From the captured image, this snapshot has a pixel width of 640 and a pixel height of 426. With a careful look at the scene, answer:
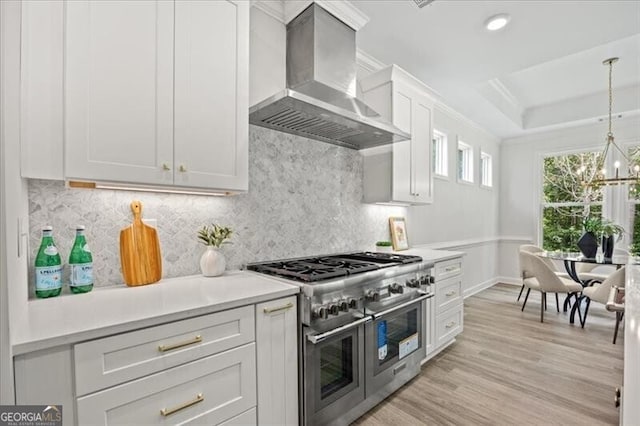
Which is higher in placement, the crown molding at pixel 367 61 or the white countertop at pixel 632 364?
the crown molding at pixel 367 61

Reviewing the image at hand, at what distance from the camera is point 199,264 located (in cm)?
189

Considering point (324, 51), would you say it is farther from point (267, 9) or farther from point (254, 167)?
point (254, 167)

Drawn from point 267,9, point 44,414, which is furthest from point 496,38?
point 44,414

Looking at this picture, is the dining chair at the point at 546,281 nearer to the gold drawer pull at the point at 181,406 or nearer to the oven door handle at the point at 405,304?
the oven door handle at the point at 405,304

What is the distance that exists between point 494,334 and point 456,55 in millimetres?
3079

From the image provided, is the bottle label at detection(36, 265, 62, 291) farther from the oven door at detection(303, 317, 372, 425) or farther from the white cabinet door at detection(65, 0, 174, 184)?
the oven door at detection(303, 317, 372, 425)

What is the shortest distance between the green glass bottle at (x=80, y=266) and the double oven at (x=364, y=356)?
112 centimetres

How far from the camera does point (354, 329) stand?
6.07 feet

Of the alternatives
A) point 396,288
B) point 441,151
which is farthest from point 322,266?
point 441,151

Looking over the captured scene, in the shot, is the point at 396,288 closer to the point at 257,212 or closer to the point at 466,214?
the point at 257,212

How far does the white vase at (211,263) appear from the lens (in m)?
1.82

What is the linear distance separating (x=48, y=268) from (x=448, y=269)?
9.76 ft

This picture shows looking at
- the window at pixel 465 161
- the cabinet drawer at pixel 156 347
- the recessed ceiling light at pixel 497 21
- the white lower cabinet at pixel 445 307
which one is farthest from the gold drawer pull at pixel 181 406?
the window at pixel 465 161

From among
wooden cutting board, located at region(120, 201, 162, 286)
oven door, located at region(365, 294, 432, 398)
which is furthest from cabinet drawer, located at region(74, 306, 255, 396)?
oven door, located at region(365, 294, 432, 398)
